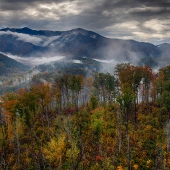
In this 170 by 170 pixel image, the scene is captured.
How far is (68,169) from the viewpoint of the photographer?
150 feet

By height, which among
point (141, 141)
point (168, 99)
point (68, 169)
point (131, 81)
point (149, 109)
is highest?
point (131, 81)

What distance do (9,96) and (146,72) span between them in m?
52.1

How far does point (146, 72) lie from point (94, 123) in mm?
37186

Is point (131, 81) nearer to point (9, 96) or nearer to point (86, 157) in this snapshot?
point (86, 157)

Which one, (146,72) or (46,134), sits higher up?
(146,72)

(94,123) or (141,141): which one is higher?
(94,123)

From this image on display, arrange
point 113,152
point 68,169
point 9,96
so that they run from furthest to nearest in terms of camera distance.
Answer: point 9,96, point 113,152, point 68,169

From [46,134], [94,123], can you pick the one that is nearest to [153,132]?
[94,123]

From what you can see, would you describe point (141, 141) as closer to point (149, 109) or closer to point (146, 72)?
point (149, 109)

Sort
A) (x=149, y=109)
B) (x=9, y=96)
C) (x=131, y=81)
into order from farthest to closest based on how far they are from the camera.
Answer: (x=149, y=109)
(x=131, y=81)
(x=9, y=96)

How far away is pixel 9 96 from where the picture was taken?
62.6 metres

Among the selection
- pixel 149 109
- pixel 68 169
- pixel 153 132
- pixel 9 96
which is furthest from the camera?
pixel 149 109

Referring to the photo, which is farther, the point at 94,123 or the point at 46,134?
the point at 46,134

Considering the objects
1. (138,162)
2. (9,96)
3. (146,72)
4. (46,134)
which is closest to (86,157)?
(138,162)
